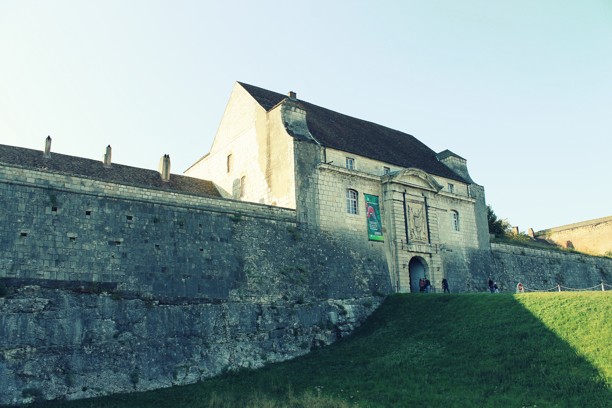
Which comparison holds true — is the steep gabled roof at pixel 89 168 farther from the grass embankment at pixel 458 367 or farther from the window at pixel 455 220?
the window at pixel 455 220

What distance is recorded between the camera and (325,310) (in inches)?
954

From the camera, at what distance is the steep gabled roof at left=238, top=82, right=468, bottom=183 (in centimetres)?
2948

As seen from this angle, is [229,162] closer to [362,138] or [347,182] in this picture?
[347,182]

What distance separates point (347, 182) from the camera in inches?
1097

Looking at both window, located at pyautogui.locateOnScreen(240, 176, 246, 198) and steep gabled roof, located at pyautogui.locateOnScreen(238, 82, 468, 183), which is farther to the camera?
steep gabled roof, located at pyautogui.locateOnScreen(238, 82, 468, 183)

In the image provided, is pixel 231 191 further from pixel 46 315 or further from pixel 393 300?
pixel 46 315

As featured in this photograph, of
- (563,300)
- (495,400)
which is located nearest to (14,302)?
(495,400)

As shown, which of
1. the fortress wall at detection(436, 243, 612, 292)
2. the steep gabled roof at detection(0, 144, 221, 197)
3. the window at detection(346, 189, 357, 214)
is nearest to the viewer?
the steep gabled roof at detection(0, 144, 221, 197)

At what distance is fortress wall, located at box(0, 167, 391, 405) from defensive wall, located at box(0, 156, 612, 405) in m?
0.04

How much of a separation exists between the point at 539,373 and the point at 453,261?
50.4 feet

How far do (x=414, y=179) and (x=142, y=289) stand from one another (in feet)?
54.6

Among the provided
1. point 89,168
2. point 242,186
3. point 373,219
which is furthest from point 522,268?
point 89,168

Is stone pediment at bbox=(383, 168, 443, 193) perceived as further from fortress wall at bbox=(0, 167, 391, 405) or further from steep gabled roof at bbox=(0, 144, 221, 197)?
steep gabled roof at bbox=(0, 144, 221, 197)

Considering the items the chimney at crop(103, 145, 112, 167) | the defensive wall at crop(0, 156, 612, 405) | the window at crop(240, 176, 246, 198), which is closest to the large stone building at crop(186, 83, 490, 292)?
the window at crop(240, 176, 246, 198)
